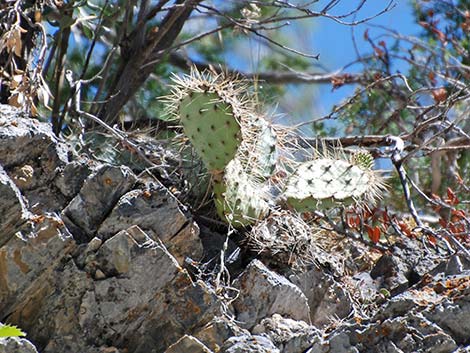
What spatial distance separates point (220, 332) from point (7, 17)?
76.2 inches

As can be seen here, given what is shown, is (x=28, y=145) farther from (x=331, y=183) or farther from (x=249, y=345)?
(x=331, y=183)

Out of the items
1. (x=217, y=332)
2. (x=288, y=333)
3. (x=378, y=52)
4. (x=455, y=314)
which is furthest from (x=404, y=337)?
(x=378, y=52)

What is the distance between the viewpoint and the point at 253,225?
4082 mm

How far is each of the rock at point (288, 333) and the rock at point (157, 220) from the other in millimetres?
394

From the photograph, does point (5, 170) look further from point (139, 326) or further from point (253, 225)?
point (253, 225)

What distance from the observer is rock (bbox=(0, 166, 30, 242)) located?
3.47 m

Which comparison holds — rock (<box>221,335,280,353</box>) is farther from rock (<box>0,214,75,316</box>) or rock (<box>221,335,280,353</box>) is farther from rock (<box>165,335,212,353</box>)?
rock (<box>0,214,75,316</box>)

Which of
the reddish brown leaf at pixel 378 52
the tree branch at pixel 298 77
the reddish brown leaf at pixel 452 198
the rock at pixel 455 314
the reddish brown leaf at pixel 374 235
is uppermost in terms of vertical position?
the rock at pixel 455 314

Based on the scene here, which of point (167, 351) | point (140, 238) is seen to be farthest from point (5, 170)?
point (167, 351)

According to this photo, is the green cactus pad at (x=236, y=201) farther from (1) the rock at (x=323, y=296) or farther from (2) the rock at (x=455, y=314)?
(2) the rock at (x=455, y=314)

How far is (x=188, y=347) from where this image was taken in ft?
10.8

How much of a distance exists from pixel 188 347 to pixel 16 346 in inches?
21.0

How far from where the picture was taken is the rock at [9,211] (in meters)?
3.47

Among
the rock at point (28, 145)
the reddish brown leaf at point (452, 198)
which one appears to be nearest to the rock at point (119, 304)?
the rock at point (28, 145)
